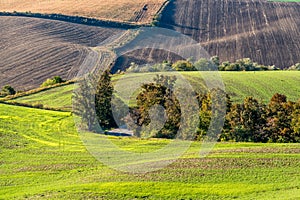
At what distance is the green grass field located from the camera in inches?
2813

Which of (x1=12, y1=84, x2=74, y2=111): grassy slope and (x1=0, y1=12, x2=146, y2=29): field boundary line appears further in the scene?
(x1=0, y1=12, x2=146, y2=29): field boundary line

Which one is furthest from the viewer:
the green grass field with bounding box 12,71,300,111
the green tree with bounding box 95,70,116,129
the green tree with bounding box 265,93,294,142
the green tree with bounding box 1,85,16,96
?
the green tree with bounding box 1,85,16,96

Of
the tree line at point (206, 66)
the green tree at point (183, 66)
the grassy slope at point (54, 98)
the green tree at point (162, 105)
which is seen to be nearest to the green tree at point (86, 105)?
the green tree at point (162, 105)

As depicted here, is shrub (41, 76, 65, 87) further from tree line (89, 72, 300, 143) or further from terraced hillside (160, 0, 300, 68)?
terraced hillside (160, 0, 300, 68)

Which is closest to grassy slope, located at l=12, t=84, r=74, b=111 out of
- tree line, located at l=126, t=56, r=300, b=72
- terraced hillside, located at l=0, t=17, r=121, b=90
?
terraced hillside, located at l=0, t=17, r=121, b=90

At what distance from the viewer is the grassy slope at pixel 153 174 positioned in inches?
1161

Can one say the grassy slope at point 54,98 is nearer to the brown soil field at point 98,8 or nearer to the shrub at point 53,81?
the shrub at point 53,81

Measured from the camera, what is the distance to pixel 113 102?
2234 inches

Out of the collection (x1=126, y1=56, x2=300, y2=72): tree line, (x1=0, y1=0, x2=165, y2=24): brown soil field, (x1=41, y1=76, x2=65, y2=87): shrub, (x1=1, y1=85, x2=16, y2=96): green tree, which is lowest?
(x1=1, y1=85, x2=16, y2=96): green tree

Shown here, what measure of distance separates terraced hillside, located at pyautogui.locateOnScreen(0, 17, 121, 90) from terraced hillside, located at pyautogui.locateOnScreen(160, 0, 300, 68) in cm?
1947

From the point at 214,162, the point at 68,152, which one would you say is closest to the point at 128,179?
the point at 214,162

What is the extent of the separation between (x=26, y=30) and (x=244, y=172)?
8257 centimetres

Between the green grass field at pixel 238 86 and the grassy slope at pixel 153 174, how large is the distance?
1070 inches

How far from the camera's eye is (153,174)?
3247 centimetres
